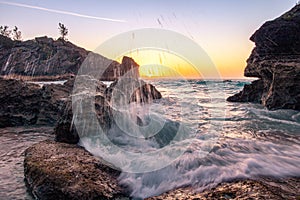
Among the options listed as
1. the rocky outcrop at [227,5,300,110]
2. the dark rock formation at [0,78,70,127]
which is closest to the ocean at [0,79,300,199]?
the dark rock formation at [0,78,70,127]

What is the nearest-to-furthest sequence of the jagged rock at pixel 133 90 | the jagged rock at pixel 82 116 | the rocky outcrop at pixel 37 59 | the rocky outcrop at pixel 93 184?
the rocky outcrop at pixel 93 184, the jagged rock at pixel 82 116, the jagged rock at pixel 133 90, the rocky outcrop at pixel 37 59

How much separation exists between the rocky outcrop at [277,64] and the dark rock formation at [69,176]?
37.4 feet

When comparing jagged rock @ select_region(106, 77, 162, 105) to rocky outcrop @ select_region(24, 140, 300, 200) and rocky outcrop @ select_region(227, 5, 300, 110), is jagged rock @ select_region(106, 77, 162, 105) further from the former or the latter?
rocky outcrop @ select_region(24, 140, 300, 200)

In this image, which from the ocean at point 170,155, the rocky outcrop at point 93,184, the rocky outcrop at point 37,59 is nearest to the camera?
the rocky outcrop at point 93,184

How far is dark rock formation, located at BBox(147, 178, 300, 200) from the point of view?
2672 millimetres

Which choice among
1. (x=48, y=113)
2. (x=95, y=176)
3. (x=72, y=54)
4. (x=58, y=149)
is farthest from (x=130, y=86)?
(x=72, y=54)

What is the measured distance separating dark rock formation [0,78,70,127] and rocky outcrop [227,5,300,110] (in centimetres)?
1111

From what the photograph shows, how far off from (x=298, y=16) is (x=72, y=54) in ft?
296

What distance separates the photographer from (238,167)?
3.92 metres

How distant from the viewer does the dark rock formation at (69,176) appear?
132 inches

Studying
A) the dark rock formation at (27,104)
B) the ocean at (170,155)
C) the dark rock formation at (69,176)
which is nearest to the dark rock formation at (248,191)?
the ocean at (170,155)

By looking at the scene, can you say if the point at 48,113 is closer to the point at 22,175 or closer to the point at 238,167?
the point at 22,175

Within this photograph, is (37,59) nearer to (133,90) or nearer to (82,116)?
(133,90)

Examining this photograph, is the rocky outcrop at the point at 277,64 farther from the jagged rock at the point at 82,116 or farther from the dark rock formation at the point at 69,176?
the dark rock formation at the point at 69,176
